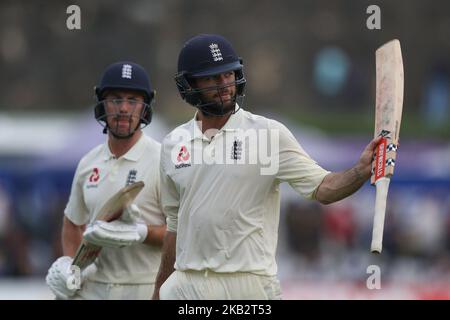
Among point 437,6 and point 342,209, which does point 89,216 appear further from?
point 437,6

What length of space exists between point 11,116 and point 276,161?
1836 cm

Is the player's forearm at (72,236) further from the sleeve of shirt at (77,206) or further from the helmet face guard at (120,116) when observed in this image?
the helmet face guard at (120,116)

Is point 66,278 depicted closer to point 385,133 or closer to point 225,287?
point 225,287

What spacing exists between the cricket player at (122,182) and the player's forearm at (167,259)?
699 millimetres

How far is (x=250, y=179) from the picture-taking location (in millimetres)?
6484

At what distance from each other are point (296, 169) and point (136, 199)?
1703mm

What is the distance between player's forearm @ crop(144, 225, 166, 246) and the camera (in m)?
7.65

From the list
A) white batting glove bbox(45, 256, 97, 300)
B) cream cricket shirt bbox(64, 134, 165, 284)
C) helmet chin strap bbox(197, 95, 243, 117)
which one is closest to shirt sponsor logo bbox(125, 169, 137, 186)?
cream cricket shirt bbox(64, 134, 165, 284)

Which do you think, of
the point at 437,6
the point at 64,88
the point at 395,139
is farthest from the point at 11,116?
the point at 395,139

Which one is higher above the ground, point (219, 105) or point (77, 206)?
point (219, 105)

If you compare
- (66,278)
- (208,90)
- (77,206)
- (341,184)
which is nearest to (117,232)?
(66,278)

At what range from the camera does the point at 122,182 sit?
785 cm

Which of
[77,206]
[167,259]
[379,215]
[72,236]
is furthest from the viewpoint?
[72,236]

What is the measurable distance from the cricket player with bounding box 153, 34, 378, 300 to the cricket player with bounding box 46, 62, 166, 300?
1054 millimetres
